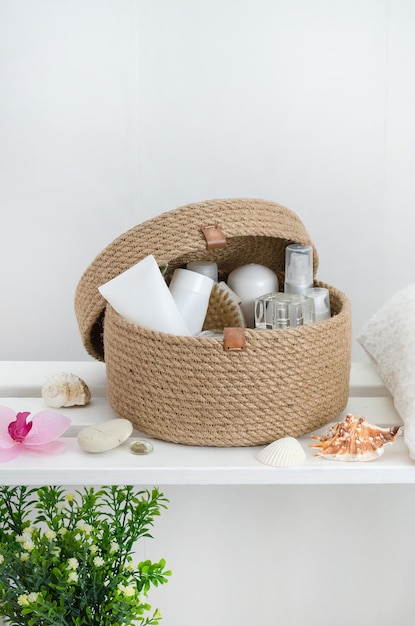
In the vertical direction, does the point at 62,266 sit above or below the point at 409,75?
below

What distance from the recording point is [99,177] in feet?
3.31

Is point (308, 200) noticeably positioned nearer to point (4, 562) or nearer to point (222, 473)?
point (222, 473)

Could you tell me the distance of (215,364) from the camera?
0.70 m

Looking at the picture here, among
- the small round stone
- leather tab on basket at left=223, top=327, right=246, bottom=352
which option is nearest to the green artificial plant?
the small round stone

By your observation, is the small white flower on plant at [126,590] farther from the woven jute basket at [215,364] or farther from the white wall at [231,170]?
the white wall at [231,170]

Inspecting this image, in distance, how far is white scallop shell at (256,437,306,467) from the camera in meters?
0.70

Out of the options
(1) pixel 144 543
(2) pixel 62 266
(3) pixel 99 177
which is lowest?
(1) pixel 144 543

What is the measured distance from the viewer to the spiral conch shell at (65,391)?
0.81 metres

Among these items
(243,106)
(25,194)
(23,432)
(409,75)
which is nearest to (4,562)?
(23,432)

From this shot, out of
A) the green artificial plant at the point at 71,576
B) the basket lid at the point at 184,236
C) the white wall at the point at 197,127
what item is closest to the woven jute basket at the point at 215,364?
the basket lid at the point at 184,236

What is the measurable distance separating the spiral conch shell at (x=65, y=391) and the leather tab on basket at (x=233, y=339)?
19 cm

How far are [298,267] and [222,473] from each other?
0.20 metres

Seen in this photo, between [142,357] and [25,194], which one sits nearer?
[142,357]

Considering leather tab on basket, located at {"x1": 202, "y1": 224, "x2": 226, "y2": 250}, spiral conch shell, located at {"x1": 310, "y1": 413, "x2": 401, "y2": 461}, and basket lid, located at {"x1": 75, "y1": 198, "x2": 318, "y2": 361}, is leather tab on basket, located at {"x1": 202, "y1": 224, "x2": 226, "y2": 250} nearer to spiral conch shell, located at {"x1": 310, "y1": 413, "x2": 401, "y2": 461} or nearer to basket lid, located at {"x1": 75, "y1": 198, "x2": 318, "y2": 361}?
basket lid, located at {"x1": 75, "y1": 198, "x2": 318, "y2": 361}
